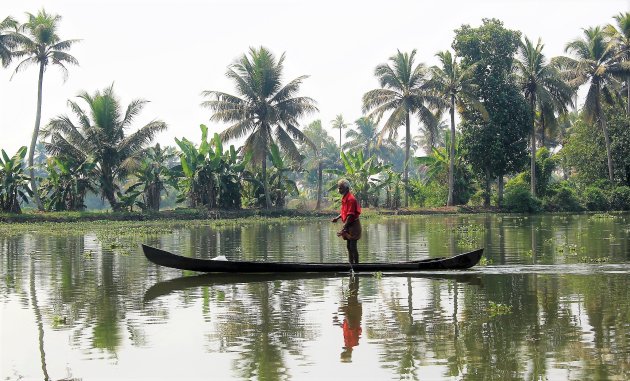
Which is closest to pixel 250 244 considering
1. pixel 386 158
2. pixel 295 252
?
pixel 295 252

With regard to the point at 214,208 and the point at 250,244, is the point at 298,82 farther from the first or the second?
the point at 250,244

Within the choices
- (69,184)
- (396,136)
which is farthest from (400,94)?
(69,184)

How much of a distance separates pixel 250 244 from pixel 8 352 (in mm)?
15487

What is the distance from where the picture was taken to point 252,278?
14836 millimetres

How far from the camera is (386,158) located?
309 feet

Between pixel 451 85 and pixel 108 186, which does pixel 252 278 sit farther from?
pixel 451 85

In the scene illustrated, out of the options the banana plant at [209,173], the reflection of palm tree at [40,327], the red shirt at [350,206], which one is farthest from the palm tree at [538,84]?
the reflection of palm tree at [40,327]

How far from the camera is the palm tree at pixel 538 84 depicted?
154 feet

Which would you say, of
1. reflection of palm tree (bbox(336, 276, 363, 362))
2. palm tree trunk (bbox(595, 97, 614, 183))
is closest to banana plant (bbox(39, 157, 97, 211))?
palm tree trunk (bbox(595, 97, 614, 183))

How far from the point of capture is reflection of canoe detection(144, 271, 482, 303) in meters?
13.9

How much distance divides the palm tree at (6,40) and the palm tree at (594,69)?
98.9 feet

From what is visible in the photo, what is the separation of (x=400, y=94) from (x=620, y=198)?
550 inches

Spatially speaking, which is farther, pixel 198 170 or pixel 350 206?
pixel 198 170

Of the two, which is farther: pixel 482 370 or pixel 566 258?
pixel 566 258
